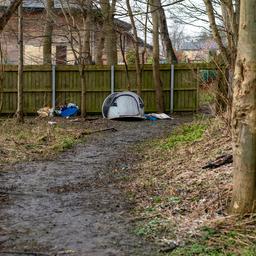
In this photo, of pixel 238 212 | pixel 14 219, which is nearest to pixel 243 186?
pixel 238 212

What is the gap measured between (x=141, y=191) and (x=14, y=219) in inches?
71.8

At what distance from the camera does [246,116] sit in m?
4.95

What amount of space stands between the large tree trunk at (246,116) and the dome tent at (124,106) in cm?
1261

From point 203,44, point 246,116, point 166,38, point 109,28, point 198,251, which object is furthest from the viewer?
point 166,38

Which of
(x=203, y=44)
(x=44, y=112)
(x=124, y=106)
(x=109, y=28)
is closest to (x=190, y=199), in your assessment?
(x=124, y=106)

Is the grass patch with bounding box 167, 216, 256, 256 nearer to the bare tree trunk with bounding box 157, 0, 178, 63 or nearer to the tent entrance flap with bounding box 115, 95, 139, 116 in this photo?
the tent entrance flap with bounding box 115, 95, 139, 116

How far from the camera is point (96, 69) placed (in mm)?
19828

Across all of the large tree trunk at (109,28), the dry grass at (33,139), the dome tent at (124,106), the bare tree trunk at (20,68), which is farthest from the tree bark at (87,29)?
the dry grass at (33,139)

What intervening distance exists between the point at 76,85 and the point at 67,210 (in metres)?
14.2

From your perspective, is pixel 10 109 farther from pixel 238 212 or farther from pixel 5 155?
pixel 238 212

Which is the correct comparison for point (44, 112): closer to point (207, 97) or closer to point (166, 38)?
point (207, 97)

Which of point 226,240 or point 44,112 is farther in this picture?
point 44,112

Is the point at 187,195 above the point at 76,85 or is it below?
below

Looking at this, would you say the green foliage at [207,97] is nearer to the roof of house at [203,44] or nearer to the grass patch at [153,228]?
the roof of house at [203,44]
